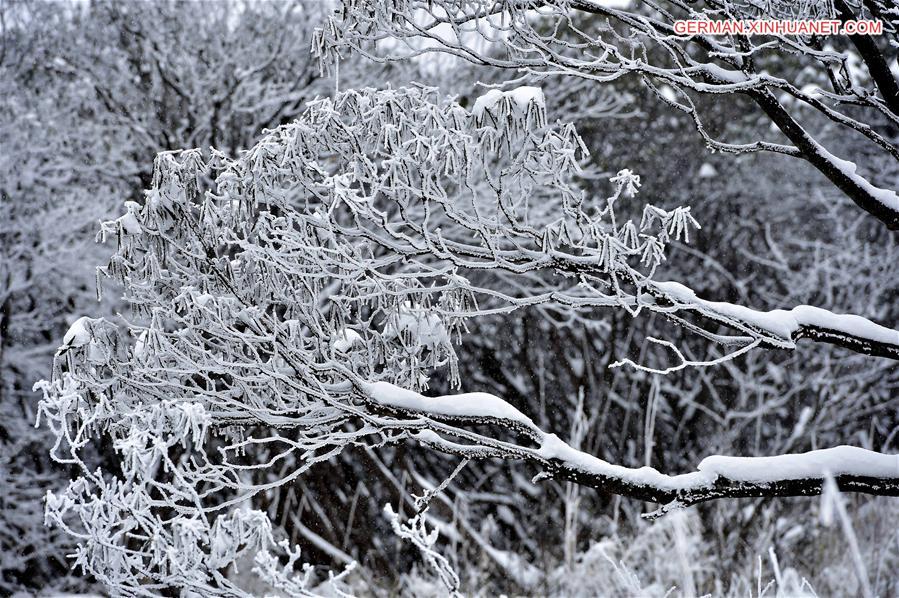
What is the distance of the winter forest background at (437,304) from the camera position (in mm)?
3129

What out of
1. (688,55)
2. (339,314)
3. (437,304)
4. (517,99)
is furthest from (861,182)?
(339,314)

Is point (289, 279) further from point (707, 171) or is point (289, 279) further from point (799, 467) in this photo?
point (707, 171)

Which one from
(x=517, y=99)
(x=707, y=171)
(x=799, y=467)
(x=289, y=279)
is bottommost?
(x=799, y=467)

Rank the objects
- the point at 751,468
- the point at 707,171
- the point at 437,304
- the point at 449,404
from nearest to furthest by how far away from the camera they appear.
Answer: the point at 751,468 < the point at 449,404 < the point at 437,304 < the point at 707,171

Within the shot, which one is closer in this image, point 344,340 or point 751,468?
point 751,468

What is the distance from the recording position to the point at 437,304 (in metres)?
3.84

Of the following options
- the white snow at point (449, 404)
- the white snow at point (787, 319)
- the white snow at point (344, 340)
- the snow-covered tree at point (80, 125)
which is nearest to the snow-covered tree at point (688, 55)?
the white snow at point (787, 319)

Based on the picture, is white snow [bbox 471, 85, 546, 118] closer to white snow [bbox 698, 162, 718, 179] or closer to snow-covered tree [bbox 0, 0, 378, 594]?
snow-covered tree [bbox 0, 0, 378, 594]

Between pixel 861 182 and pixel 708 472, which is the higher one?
pixel 861 182

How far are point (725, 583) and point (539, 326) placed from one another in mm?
4579

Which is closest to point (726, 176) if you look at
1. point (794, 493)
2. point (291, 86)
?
point (291, 86)

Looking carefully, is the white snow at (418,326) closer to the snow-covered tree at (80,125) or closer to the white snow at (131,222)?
the white snow at (131,222)

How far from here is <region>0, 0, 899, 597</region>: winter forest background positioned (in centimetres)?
313

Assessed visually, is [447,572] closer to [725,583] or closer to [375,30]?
[375,30]
